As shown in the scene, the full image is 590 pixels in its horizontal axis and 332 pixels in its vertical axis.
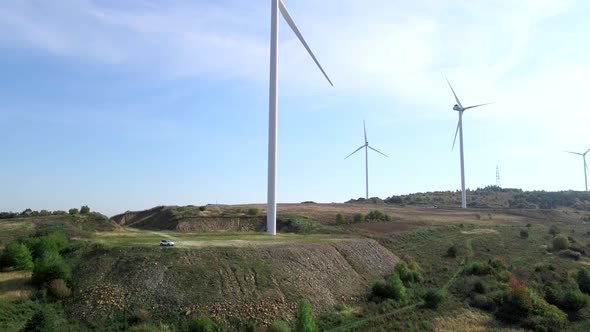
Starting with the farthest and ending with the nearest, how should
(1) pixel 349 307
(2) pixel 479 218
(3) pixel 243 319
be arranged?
1. (2) pixel 479 218
2. (1) pixel 349 307
3. (3) pixel 243 319

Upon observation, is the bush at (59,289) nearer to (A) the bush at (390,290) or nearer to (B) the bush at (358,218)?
(A) the bush at (390,290)

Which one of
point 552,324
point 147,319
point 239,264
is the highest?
point 239,264

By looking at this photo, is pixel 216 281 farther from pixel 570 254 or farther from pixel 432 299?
pixel 570 254

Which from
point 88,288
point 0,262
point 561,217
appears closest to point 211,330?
point 88,288

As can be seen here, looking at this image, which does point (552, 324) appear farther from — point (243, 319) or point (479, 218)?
point (479, 218)

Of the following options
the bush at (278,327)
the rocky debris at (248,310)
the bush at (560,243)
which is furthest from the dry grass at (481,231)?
the bush at (278,327)

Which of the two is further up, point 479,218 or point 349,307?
point 479,218

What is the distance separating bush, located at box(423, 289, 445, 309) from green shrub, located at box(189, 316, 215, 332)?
77.8 ft

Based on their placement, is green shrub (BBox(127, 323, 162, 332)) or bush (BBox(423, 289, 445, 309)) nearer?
green shrub (BBox(127, 323, 162, 332))

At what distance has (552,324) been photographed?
152 ft

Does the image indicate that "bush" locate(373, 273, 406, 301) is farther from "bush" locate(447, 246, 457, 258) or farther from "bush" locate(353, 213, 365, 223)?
"bush" locate(353, 213, 365, 223)

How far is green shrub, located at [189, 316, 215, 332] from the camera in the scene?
33.6 meters

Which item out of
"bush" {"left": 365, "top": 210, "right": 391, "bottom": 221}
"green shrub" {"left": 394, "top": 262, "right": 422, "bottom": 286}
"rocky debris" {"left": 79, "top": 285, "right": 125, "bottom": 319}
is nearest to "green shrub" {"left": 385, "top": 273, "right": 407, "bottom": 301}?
"green shrub" {"left": 394, "top": 262, "right": 422, "bottom": 286}

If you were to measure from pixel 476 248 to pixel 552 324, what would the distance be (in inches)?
1161
